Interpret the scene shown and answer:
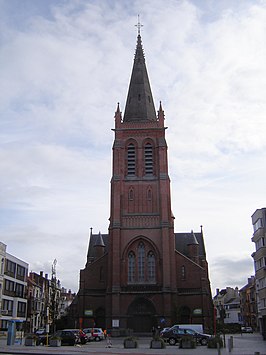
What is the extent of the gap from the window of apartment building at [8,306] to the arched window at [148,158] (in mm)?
25430

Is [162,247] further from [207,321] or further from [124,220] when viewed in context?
[207,321]

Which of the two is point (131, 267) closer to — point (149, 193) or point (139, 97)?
point (149, 193)

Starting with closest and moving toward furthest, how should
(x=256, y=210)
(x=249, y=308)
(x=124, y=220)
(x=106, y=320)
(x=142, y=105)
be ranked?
(x=256, y=210)
(x=106, y=320)
(x=124, y=220)
(x=142, y=105)
(x=249, y=308)

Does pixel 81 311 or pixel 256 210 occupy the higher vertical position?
pixel 256 210

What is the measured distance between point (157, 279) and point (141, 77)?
30452 millimetres

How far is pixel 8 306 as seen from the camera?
58.1 m

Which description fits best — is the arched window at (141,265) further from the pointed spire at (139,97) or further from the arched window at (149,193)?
the pointed spire at (139,97)

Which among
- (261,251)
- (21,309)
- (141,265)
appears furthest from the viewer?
(21,309)

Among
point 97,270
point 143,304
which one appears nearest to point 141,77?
point 97,270

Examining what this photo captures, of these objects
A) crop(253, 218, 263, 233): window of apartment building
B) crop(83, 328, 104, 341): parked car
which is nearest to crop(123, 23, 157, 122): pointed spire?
crop(253, 218, 263, 233): window of apartment building

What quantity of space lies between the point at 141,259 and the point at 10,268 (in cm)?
1868

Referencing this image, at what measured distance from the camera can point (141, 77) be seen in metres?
65.1

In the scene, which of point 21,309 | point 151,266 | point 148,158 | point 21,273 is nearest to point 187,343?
point 151,266

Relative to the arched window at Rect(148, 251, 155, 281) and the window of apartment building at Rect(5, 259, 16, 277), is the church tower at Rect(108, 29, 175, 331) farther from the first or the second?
the window of apartment building at Rect(5, 259, 16, 277)
